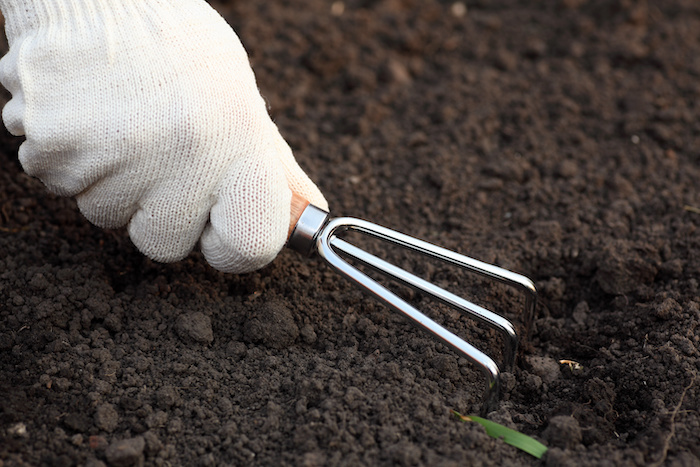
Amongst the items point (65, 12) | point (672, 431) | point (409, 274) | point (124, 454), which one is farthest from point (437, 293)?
point (65, 12)

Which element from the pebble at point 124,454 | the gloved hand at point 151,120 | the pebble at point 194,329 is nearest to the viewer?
the pebble at point 124,454

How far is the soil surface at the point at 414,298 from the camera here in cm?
142

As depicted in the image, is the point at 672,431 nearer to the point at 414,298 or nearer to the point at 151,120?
the point at 414,298

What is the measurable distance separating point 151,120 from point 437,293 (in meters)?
0.75

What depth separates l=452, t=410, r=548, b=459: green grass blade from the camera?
1412 millimetres

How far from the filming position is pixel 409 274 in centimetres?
151

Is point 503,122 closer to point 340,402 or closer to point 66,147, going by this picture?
point 340,402

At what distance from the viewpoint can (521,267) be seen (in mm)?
1962

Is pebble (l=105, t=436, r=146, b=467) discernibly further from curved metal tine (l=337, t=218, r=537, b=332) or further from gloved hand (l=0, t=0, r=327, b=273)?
curved metal tine (l=337, t=218, r=537, b=332)

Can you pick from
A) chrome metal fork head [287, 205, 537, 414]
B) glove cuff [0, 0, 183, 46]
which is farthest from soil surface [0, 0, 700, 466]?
glove cuff [0, 0, 183, 46]

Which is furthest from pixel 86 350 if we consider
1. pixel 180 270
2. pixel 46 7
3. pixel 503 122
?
pixel 503 122

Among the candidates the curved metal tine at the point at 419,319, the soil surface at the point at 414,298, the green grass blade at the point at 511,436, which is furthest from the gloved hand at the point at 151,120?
the green grass blade at the point at 511,436

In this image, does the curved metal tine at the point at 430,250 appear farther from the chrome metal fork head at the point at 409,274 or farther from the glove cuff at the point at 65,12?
the glove cuff at the point at 65,12

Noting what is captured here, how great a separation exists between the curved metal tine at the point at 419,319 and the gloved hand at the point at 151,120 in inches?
4.5
